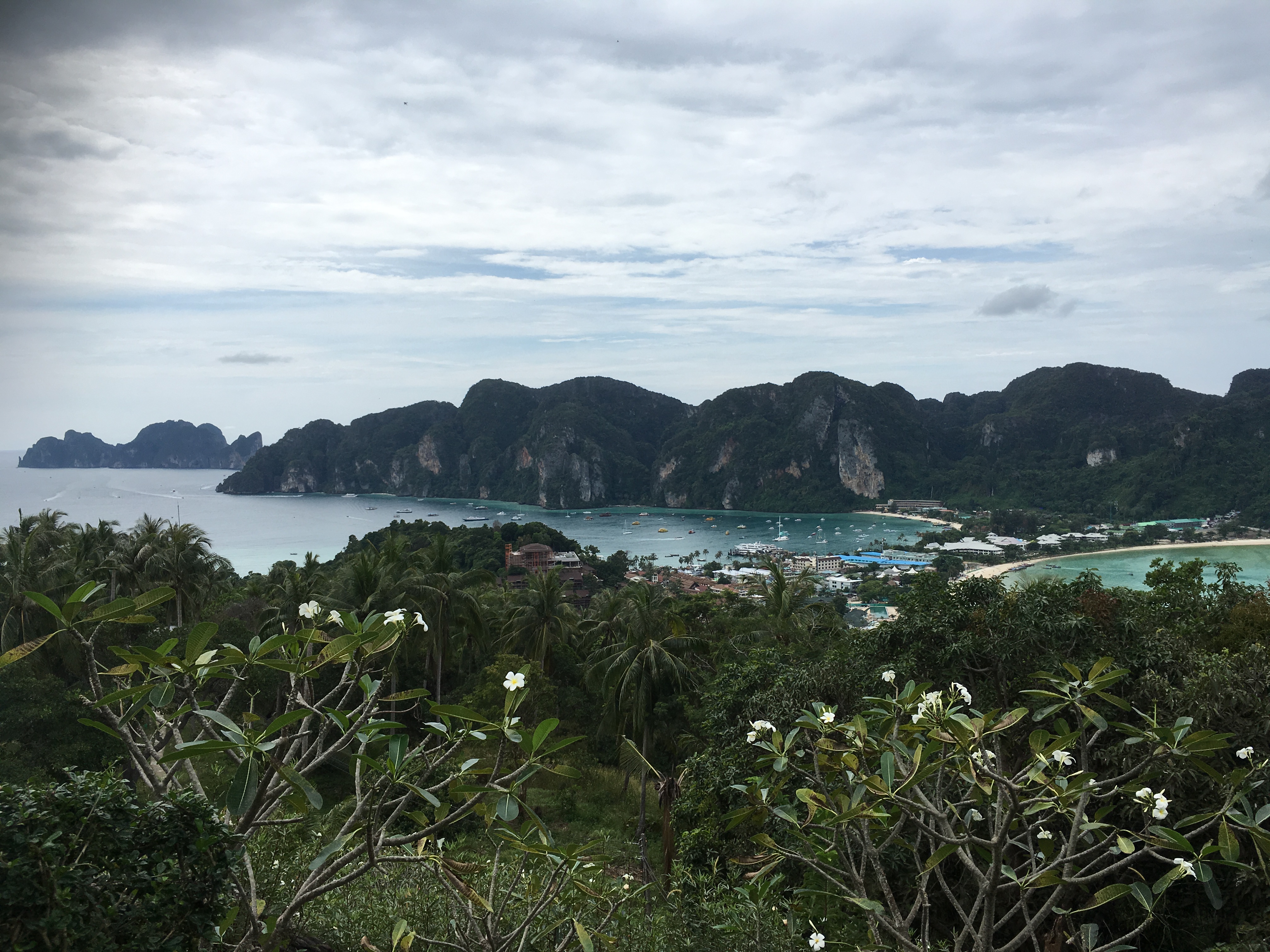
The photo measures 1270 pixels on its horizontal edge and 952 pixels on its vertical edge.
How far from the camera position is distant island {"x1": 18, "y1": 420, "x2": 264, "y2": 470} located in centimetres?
11125

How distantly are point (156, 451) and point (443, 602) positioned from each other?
465 feet

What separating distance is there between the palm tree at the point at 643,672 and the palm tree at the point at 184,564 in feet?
28.4

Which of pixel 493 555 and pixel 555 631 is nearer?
pixel 555 631

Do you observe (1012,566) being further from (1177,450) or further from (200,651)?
(200,651)

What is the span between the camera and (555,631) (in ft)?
46.6

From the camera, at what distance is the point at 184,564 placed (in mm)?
14703

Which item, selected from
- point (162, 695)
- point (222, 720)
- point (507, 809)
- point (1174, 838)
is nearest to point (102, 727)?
point (162, 695)

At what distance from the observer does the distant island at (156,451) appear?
111 m

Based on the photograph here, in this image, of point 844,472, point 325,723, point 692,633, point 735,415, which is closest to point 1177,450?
point 844,472

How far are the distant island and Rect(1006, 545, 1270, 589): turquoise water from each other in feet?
377

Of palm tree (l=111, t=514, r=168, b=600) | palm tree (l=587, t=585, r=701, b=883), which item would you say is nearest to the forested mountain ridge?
palm tree (l=587, t=585, r=701, b=883)

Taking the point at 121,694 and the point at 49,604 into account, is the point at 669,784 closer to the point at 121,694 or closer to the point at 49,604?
the point at 121,694

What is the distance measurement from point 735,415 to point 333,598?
304ft

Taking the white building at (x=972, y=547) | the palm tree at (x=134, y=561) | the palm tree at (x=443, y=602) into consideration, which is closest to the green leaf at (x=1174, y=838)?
the palm tree at (x=443, y=602)
